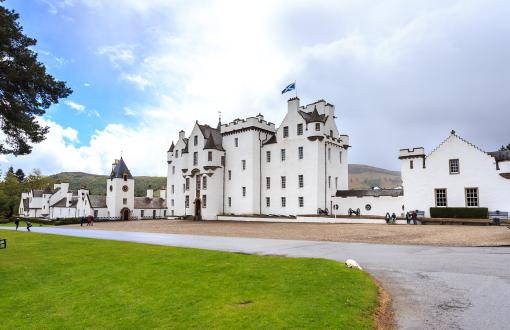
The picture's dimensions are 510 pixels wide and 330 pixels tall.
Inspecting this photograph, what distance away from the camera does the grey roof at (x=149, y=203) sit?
276ft

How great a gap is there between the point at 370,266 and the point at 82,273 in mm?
11377

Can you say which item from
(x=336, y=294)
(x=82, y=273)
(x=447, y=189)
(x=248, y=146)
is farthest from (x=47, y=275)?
(x=248, y=146)

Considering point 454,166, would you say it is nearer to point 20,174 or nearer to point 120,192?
point 120,192

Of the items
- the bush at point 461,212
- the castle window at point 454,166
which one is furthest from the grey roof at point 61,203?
the castle window at point 454,166

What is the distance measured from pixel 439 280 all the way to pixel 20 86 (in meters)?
20.6

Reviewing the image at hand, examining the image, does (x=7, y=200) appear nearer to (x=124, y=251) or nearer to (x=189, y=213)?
(x=189, y=213)

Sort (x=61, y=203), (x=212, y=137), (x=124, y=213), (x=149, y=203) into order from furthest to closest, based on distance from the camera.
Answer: (x=61, y=203), (x=149, y=203), (x=124, y=213), (x=212, y=137)

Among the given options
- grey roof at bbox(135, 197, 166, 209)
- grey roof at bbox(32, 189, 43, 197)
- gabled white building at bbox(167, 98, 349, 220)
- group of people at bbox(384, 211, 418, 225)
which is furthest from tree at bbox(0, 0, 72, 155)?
grey roof at bbox(32, 189, 43, 197)

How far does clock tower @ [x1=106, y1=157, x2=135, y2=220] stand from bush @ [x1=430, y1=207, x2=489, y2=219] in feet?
197

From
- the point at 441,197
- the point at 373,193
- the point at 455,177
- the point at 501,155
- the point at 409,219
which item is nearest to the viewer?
the point at 501,155

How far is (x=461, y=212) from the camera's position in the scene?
3759 cm

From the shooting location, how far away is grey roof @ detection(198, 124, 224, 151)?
199ft

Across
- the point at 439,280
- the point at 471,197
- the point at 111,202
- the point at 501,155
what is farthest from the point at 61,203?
the point at 439,280

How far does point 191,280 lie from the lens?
38.9ft
